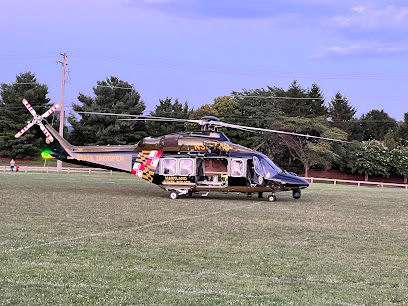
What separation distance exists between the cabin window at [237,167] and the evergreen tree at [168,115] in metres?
44.1

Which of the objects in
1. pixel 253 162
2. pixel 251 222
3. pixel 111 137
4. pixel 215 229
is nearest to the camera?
pixel 215 229

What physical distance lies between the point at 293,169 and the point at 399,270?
57.3 metres

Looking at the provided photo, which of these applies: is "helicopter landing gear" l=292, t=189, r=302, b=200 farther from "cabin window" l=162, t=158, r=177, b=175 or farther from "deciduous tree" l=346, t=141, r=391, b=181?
"deciduous tree" l=346, t=141, r=391, b=181

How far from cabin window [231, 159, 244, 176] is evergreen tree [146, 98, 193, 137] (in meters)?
44.1

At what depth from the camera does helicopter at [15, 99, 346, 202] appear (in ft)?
65.8

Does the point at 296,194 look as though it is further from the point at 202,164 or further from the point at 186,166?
the point at 186,166

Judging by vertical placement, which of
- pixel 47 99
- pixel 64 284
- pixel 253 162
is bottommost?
pixel 64 284

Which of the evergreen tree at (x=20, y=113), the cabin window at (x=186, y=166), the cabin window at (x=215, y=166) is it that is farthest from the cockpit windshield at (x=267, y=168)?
the evergreen tree at (x=20, y=113)

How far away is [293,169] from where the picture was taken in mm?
64500

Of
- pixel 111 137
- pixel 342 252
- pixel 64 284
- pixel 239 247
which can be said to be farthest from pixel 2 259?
pixel 111 137

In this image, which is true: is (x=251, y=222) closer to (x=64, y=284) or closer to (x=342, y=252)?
(x=342, y=252)

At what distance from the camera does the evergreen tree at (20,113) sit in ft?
211

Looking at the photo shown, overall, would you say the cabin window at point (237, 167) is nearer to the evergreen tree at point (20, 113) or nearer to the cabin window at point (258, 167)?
the cabin window at point (258, 167)

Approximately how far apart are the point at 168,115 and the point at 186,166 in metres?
47.1
